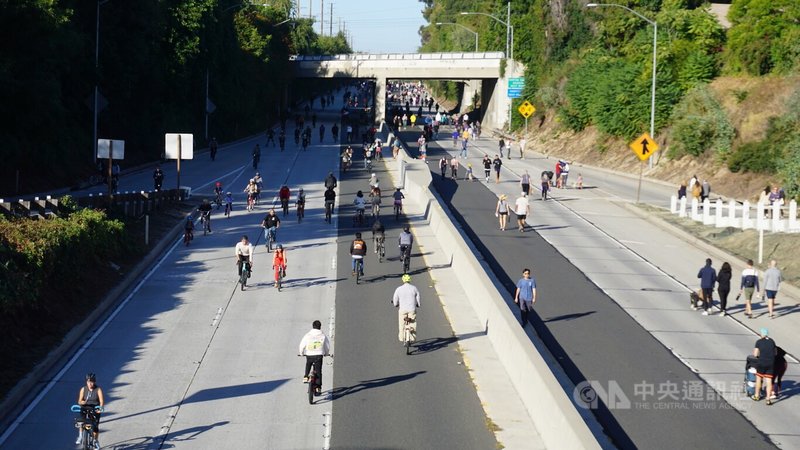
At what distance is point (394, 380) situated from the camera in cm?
2044

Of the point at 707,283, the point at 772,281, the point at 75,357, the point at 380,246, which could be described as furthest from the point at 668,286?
the point at 75,357

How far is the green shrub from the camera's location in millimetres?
A: 57731

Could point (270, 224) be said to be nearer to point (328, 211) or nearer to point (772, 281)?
point (328, 211)

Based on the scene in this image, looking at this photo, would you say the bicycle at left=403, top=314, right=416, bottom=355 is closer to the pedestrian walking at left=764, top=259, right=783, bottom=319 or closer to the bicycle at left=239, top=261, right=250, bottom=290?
the bicycle at left=239, top=261, right=250, bottom=290

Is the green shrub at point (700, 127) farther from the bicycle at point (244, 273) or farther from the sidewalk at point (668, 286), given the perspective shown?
the bicycle at point (244, 273)

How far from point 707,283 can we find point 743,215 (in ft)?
47.5

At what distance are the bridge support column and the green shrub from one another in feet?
164

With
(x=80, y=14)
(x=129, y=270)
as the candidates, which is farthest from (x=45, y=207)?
(x=80, y=14)

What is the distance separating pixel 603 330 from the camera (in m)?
25.8

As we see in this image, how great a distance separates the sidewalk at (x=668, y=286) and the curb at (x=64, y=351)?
41.9ft

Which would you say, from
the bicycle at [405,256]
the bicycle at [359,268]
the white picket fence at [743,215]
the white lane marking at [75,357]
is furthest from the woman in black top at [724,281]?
the white lane marking at [75,357]

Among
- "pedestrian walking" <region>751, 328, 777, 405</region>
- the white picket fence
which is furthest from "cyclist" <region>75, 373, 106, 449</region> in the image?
the white picket fence

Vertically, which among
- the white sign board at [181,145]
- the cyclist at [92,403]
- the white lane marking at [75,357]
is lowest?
the white lane marking at [75,357]

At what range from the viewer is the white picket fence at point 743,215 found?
38.3m
